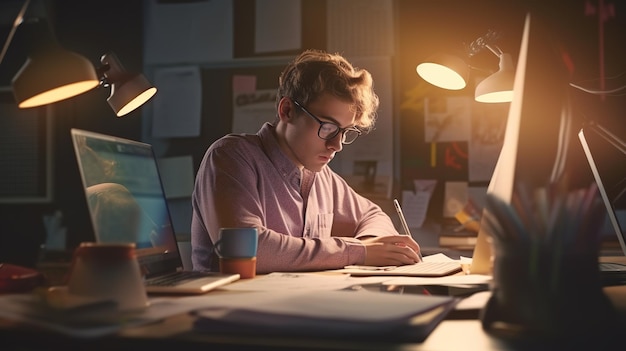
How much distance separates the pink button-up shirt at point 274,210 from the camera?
4.26ft

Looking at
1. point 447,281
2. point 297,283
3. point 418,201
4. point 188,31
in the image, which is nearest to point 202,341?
point 297,283

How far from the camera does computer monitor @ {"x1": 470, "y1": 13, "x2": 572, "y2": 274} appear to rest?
669 mm

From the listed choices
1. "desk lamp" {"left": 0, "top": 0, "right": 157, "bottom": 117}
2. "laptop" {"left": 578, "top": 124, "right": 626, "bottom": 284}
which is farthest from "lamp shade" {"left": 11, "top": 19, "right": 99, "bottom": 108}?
"laptop" {"left": 578, "top": 124, "right": 626, "bottom": 284}

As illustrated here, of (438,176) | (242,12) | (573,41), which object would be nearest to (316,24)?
(242,12)

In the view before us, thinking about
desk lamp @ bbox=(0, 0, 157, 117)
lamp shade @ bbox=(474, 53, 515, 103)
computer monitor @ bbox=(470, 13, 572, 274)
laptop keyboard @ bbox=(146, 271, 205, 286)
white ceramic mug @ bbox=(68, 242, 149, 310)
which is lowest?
laptop keyboard @ bbox=(146, 271, 205, 286)

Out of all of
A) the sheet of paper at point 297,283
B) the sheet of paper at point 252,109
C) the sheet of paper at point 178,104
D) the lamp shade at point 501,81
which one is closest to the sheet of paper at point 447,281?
the sheet of paper at point 297,283

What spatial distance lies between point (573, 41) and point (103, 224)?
207 centimetres

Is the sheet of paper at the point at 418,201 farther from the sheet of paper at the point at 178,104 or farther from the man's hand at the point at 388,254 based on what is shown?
the man's hand at the point at 388,254

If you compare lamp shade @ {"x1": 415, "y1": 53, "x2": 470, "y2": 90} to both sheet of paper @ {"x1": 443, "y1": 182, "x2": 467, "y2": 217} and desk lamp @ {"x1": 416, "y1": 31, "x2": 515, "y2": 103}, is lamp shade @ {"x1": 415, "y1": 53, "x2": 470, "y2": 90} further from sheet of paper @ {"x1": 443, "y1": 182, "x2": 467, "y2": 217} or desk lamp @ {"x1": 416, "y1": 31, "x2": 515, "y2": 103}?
sheet of paper @ {"x1": 443, "y1": 182, "x2": 467, "y2": 217}

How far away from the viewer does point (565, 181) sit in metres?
0.64

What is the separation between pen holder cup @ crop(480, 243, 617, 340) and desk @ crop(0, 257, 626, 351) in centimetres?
2

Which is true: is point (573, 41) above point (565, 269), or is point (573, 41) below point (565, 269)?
above

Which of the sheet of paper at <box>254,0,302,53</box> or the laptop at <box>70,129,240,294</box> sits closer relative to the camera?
the laptop at <box>70,129,240,294</box>

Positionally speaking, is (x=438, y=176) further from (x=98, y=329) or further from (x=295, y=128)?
(x=98, y=329)
